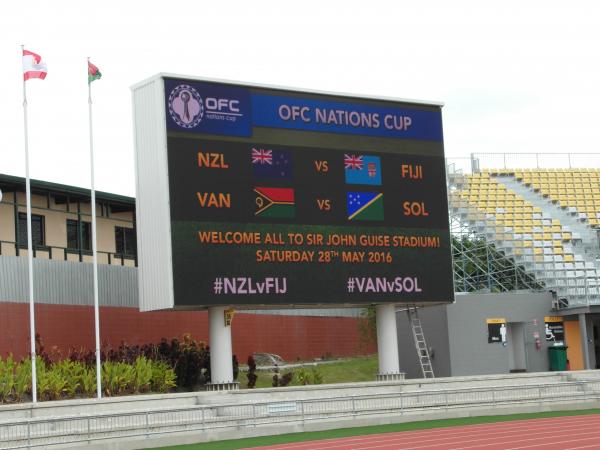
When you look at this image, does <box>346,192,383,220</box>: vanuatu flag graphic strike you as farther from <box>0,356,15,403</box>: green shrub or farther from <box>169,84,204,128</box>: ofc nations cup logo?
<box>0,356,15,403</box>: green shrub

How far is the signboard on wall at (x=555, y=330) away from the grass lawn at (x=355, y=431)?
9.56m

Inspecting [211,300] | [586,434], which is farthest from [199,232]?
[586,434]

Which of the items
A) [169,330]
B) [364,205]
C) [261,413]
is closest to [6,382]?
[261,413]

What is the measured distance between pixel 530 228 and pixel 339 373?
12.9 meters

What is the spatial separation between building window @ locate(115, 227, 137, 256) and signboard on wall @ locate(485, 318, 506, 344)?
13561mm

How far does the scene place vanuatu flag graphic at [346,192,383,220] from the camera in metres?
30.6

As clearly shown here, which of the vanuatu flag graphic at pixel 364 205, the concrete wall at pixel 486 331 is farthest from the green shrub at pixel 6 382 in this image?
the concrete wall at pixel 486 331

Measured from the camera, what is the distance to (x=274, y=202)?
29.3 meters

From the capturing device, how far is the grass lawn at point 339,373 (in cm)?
3391

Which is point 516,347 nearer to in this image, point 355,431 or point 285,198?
point 285,198

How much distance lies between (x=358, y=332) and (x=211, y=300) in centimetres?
1767

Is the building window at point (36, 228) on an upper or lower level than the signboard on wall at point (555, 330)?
upper

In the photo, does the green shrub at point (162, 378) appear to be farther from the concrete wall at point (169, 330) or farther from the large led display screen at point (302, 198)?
the large led display screen at point (302, 198)

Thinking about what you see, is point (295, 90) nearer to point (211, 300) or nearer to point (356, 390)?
point (211, 300)
